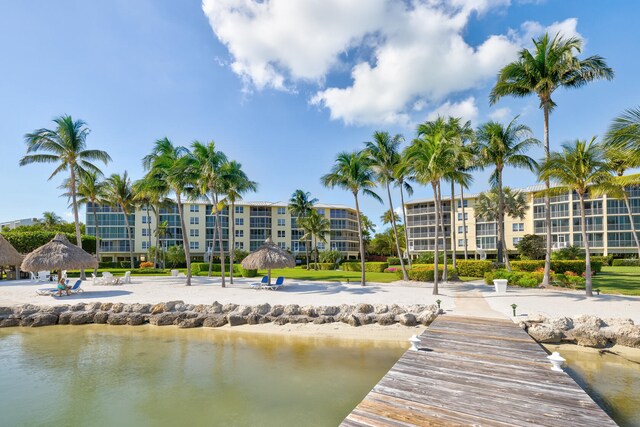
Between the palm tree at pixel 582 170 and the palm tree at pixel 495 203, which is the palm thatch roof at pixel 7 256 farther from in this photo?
the palm tree at pixel 495 203

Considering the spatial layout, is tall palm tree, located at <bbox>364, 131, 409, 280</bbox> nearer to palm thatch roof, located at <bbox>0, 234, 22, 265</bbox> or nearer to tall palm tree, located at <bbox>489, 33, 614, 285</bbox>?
tall palm tree, located at <bbox>489, 33, 614, 285</bbox>

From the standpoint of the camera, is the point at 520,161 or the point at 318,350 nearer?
the point at 318,350

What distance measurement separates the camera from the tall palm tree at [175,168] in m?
22.9

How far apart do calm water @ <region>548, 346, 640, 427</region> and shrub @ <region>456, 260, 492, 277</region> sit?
64.3 feet

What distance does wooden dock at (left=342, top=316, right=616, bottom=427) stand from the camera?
5121 mm

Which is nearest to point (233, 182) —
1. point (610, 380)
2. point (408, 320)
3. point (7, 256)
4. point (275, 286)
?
point (275, 286)

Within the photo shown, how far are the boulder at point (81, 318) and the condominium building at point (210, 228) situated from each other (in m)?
41.0

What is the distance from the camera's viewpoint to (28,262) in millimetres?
21047

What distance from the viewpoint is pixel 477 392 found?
6.07 metres

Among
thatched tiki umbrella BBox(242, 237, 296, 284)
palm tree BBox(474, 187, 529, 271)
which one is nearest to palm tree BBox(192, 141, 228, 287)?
thatched tiki umbrella BBox(242, 237, 296, 284)

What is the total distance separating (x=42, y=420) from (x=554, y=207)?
68.0 metres

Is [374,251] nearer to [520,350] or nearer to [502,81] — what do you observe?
[502,81]

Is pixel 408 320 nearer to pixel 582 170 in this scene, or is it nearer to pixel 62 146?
pixel 582 170

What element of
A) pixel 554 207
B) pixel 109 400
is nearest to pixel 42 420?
pixel 109 400
